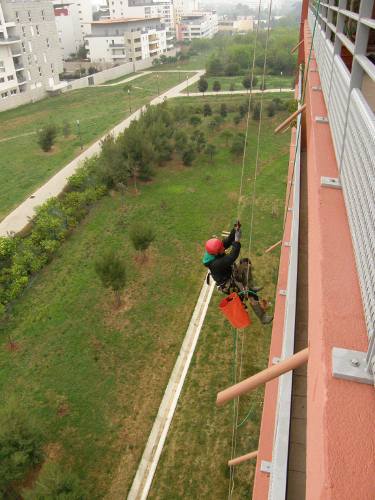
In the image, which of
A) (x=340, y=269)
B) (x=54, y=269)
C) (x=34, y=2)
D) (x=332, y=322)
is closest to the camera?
(x=332, y=322)

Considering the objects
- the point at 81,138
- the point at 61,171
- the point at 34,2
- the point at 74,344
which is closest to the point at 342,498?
the point at 74,344

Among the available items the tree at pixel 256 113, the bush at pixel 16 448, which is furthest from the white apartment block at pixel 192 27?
the bush at pixel 16 448

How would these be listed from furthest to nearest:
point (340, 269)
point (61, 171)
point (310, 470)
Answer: point (61, 171) → point (340, 269) → point (310, 470)

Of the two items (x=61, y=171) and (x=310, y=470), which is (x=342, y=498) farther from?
(x=61, y=171)

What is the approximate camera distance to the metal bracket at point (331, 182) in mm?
3277

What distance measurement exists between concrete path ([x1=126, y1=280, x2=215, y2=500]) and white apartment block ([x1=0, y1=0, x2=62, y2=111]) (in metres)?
30.9

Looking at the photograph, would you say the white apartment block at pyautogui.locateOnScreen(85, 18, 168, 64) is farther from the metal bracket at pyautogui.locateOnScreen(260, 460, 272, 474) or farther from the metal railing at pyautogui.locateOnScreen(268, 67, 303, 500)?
the metal bracket at pyautogui.locateOnScreen(260, 460, 272, 474)

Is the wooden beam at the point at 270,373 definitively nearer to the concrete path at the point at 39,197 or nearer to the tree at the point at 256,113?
the concrete path at the point at 39,197

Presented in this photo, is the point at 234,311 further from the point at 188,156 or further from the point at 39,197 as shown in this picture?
the point at 188,156

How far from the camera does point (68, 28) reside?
59969mm

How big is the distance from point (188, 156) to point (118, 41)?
130 ft

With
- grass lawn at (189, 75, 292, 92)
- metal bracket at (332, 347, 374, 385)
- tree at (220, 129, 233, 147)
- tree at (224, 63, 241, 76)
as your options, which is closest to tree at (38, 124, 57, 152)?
tree at (220, 129, 233, 147)

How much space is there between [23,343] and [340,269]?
30.2 feet

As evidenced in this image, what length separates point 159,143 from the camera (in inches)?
746
